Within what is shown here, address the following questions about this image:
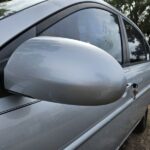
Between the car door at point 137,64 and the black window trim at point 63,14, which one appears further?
the car door at point 137,64

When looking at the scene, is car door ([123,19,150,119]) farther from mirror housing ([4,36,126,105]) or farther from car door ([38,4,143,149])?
mirror housing ([4,36,126,105])

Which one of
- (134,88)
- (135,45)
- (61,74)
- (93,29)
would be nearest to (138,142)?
(135,45)

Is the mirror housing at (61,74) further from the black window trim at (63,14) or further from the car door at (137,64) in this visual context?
the car door at (137,64)

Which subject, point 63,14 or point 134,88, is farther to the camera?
point 134,88

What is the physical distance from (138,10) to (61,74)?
34.8m

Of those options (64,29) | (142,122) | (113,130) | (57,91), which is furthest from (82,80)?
(142,122)

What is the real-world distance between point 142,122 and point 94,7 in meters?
2.37

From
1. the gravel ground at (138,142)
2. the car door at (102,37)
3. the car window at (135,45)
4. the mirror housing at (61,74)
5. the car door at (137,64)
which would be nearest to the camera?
the mirror housing at (61,74)

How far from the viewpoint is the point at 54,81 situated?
1.53m

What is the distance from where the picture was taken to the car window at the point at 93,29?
7.54 feet

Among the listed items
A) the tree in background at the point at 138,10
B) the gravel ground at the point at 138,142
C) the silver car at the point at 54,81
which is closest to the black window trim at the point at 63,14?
the silver car at the point at 54,81

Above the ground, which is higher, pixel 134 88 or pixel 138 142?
pixel 134 88

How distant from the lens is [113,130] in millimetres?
2736

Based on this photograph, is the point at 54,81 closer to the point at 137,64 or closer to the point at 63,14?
the point at 63,14
